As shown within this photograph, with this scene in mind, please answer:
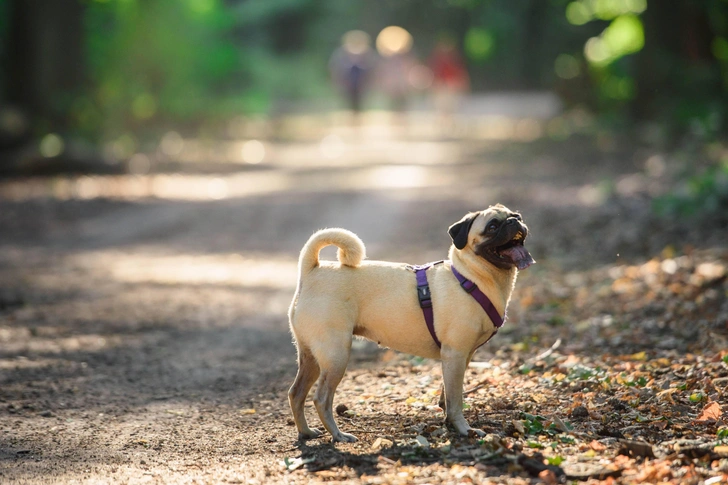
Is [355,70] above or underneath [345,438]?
above

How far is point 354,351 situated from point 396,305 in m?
2.93

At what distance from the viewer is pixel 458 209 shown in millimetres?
16656

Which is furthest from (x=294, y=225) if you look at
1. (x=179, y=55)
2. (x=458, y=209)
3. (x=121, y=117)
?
(x=179, y=55)

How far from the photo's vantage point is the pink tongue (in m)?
5.84

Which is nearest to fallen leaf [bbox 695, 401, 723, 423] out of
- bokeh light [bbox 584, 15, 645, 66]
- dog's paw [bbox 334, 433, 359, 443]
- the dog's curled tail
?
dog's paw [bbox 334, 433, 359, 443]

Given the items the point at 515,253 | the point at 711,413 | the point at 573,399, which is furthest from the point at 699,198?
the point at 515,253

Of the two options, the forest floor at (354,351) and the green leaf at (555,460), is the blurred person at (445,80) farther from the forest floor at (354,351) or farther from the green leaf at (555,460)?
the green leaf at (555,460)

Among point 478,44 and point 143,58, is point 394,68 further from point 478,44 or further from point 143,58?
point 478,44

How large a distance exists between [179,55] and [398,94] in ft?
31.3

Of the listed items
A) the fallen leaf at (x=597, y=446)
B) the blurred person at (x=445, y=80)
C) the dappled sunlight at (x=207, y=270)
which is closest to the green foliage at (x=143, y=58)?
the blurred person at (x=445, y=80)

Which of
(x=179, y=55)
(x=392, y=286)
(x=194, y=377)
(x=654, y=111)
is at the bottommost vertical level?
(x=194, y=377)

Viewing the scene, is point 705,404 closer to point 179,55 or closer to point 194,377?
point 194,377

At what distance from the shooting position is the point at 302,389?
6.07m

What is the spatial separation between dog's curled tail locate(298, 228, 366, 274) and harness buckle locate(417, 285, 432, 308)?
1.38ft
